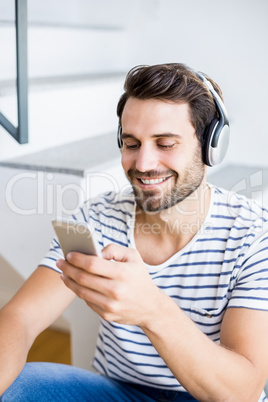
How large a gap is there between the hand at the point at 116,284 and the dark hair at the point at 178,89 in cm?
42

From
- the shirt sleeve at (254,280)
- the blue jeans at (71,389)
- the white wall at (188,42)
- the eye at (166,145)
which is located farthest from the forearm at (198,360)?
the white wall at (188,42)

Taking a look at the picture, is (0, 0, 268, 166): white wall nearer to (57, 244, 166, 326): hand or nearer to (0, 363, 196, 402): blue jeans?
(0, 363, 196, 402): blue jeans

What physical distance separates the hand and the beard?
1.09ft

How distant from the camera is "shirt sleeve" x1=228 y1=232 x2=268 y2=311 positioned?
104 centimetres

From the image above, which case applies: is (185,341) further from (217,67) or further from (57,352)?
(217,67)

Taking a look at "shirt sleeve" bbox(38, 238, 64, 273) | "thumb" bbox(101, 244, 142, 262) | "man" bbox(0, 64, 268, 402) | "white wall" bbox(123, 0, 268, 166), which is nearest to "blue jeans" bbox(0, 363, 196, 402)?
"man" bbox(0, 64, 268, 402)

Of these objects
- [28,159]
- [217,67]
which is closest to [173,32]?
[217,67]

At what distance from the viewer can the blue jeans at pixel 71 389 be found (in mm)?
1158

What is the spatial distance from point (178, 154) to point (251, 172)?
1497 mm

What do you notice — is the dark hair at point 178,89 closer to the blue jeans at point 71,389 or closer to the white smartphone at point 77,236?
the white smartphone at point 77,236

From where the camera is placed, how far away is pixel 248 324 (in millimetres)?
1016

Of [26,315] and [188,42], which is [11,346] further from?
[188,42]
